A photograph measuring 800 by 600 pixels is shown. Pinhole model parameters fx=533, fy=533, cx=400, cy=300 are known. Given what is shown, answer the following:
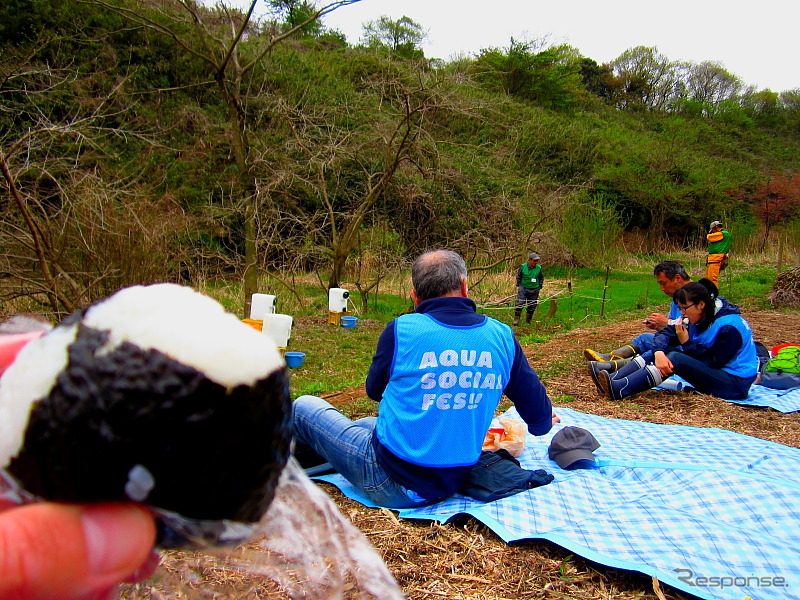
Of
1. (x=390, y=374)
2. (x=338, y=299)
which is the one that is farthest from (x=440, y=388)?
(x=338, y=299)

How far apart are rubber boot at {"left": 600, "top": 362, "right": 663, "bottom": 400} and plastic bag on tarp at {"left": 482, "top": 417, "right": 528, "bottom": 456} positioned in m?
1.89

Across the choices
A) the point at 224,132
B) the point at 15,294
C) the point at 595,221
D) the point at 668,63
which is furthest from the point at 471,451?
the point at 668,63

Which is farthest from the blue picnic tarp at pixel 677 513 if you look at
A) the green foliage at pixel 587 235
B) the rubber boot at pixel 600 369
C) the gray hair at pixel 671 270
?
the green foliage at pixel 587 235

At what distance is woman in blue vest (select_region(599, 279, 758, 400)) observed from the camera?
470 cm

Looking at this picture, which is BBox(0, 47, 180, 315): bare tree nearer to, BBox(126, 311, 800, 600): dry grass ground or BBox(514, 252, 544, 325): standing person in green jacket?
BBox(126, 311, 800, 600): dry grass ground

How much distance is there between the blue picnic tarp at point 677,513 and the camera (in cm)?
197

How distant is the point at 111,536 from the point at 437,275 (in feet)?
7.29

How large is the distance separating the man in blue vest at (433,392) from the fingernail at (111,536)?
1.93 metres

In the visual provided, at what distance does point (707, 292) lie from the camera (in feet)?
15.8

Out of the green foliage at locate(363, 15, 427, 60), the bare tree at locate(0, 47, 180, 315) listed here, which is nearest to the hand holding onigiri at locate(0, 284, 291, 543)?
the bare tree at locate(0, 47, 180, 315)

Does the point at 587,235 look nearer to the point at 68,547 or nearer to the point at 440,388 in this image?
the point at 440,388

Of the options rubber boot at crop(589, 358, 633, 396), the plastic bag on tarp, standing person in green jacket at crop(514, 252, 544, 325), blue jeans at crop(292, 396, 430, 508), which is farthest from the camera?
standing person in green jacket at crop(514, 252, 544, 325)

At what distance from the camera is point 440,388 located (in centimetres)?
239

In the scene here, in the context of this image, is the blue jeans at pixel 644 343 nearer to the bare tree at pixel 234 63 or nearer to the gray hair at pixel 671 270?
the gray hair at pixel 671 270
